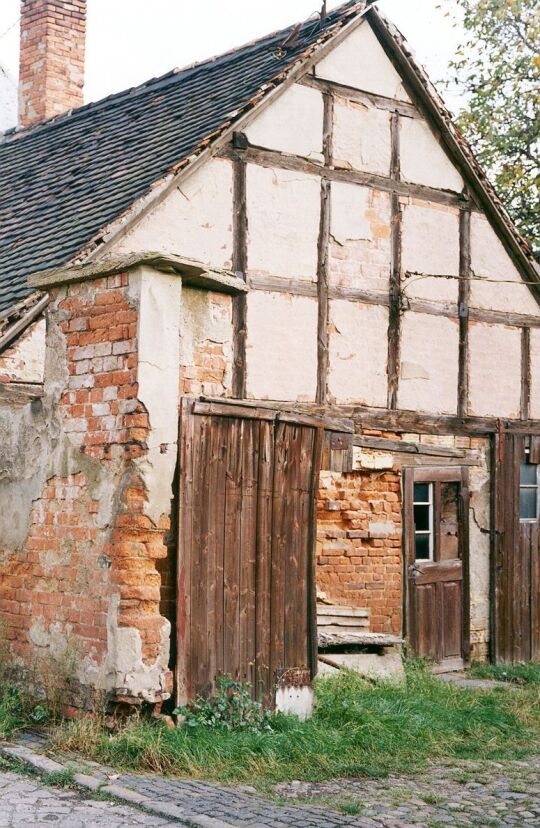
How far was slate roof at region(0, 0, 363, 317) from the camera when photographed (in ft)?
32.0

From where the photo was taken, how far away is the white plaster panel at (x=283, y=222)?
10.4 metres

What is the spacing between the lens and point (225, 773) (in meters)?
6.13

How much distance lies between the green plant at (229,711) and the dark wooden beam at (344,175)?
16.9ft

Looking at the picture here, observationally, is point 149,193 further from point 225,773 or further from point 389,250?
point 225,773

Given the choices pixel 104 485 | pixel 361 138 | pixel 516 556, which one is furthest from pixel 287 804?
pixel 361 138

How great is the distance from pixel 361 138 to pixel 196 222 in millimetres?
2361

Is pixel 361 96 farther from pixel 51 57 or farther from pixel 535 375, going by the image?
pixel 51 57

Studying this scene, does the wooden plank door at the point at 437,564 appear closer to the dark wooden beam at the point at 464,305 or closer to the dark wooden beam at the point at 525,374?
the dark wooden beam at the point at 464,305

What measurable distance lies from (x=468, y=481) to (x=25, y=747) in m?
6.67

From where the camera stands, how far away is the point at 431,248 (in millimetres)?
11812

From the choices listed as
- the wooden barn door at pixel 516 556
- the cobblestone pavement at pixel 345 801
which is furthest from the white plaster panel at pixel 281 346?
the cobblestone pavement at pixel 345 801

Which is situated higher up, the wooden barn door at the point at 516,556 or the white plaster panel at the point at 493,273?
the white plaster panel at the point at 493,273

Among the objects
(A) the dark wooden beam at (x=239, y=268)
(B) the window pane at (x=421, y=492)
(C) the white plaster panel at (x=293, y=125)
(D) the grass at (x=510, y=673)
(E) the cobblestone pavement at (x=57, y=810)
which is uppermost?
(C) the white plaster panel at (x=293, y=125)

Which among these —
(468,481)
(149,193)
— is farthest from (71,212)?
(468,481)
